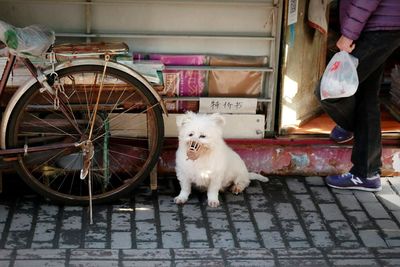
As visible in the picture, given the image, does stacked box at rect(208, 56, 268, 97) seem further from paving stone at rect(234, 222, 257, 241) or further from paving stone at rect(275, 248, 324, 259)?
paving stone at rect(275, 248, 324, 259)

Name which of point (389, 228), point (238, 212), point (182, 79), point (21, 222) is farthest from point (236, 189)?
point (21, 222)

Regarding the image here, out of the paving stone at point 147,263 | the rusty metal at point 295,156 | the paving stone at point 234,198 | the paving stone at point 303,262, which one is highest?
the rusty metal at point 295,156

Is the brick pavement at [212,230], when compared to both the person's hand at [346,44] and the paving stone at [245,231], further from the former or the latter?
the person's hand at [346,44]

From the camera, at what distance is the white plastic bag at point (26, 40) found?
5.39m

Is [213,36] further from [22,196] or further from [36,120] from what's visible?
[22,196]

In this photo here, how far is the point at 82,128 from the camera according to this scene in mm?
5977

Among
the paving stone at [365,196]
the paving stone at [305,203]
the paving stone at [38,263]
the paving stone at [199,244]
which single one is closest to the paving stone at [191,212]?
the paving stone at [199,244]

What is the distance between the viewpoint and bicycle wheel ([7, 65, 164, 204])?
228 inches

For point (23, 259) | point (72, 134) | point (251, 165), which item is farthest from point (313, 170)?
point (23, 259)

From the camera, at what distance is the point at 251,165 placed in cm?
669

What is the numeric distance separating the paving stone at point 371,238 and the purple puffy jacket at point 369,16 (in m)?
1.49

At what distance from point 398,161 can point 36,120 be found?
3.15 m

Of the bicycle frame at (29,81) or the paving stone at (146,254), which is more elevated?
the bicycle frame at (29,81)

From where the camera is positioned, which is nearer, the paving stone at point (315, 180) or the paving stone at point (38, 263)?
the paving stone at point (38, 263)
